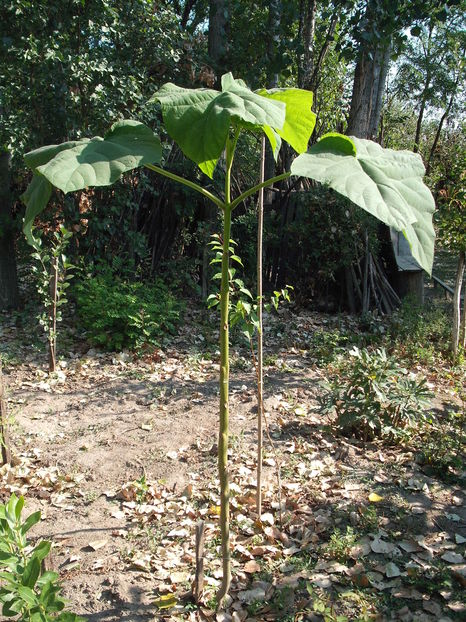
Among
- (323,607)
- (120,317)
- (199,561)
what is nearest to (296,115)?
(199,561)

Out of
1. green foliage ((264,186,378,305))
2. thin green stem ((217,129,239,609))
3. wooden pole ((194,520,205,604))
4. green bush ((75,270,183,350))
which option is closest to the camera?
thin green stem ((217,129,239,609))

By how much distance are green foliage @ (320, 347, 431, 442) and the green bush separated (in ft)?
7.89

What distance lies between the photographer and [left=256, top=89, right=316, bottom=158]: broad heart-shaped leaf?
1.46m

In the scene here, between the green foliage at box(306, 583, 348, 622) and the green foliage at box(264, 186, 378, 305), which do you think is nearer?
the green foliage at box(306, 583, 348, 622)

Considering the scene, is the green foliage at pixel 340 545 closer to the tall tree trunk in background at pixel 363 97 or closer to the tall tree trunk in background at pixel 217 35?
the tall tree trunk in background at pixel 363 97

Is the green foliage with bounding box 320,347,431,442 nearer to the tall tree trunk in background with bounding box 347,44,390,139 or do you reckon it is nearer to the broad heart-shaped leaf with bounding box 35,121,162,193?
the broad heart-shaped leaf with bounding box 35,121,162,193

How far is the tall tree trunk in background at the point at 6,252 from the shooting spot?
649 centimetres

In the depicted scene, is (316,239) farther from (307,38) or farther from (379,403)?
(379,403)

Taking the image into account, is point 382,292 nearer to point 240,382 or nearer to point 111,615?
point 240,382

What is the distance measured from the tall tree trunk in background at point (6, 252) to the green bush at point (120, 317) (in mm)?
1169

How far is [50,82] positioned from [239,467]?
15.5 feet

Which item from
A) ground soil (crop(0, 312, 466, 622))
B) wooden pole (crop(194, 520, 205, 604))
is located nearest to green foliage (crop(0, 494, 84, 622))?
wooden pole (crop(194, 520, 205, 604))

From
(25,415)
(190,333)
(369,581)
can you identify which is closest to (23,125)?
(190,333)

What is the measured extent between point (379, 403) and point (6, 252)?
202 inches
